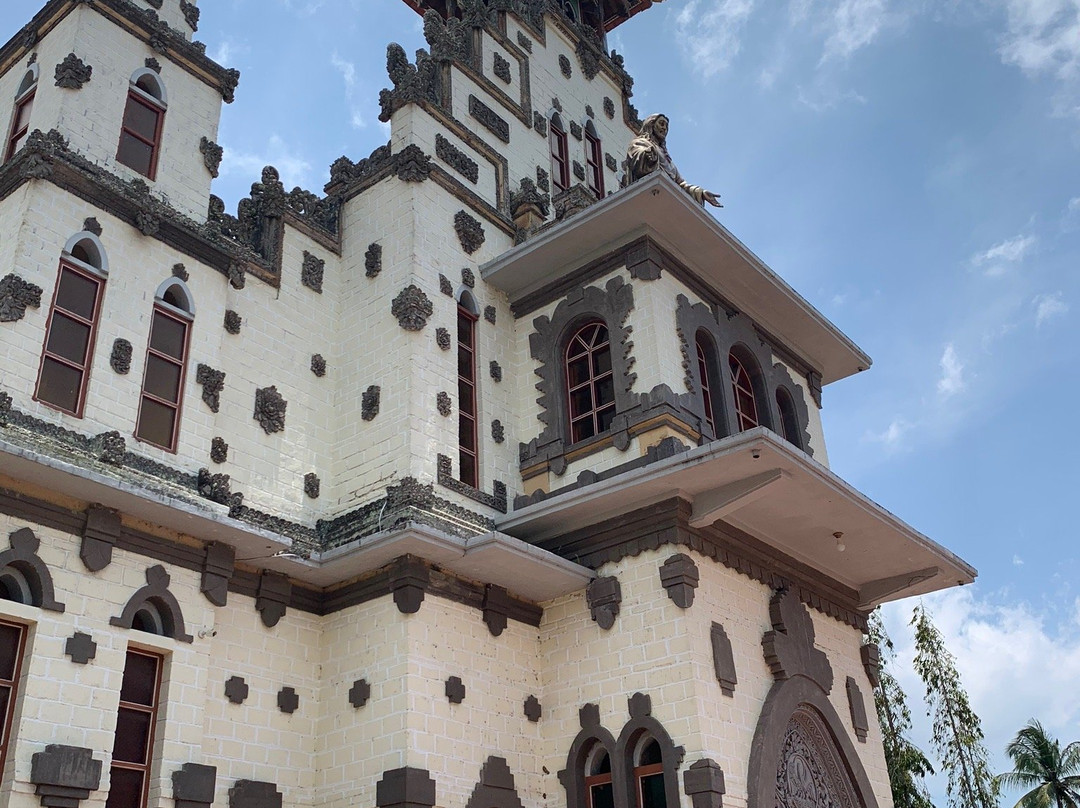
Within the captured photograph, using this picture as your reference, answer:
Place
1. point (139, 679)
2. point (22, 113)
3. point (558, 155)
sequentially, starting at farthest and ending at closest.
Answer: point (558, 155), point (22, 113), point (139, 679)

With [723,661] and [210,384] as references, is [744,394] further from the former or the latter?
[210,384]

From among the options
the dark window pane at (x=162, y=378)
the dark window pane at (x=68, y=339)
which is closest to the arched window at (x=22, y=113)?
the dark window pane at (x=68, y=339)

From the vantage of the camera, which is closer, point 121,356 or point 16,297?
point 16,297

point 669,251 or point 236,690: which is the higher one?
point 669,251

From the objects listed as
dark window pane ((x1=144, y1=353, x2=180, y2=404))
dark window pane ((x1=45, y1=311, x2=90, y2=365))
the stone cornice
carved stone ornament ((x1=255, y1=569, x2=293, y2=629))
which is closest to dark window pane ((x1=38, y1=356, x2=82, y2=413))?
dark window pane ((x1=45, y1=311, x2=90, y2=365))

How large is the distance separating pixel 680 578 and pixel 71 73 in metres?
9.65

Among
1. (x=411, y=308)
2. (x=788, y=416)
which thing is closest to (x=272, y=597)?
(x=411, y=308)

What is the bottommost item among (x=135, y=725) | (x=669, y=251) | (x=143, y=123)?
(x=135, y=725)

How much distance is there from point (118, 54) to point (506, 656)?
9.23 meters

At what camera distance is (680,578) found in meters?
12.8

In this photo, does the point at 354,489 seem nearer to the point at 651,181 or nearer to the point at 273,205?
the point at 273,205

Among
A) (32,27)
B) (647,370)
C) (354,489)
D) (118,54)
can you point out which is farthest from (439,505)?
(32,27)

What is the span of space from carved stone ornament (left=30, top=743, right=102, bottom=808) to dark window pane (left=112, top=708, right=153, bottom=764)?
1.90 ft

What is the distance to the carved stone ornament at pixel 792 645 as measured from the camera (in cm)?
1385
